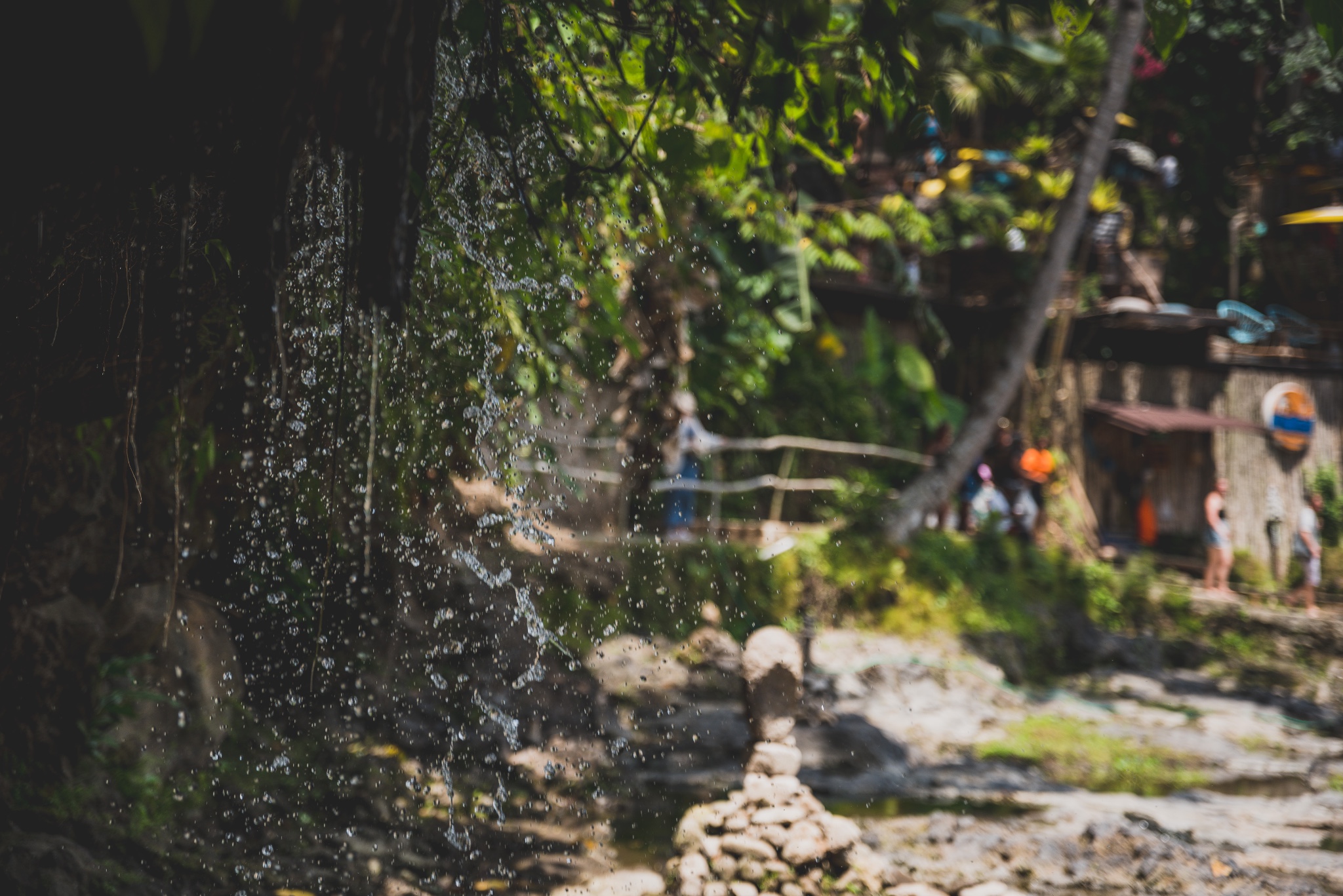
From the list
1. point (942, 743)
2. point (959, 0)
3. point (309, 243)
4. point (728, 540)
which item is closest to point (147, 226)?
point (309, 243)

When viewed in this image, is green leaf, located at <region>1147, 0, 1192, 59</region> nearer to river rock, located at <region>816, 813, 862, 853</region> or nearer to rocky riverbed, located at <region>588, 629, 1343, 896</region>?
river rock, located at <region>816, 813, 862, 853</region>

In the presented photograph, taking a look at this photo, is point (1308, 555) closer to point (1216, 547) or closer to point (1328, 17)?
point (1216, 547)

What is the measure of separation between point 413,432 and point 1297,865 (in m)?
6.78

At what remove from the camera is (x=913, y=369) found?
15.8 meters

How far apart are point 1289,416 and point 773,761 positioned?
52.5 feet

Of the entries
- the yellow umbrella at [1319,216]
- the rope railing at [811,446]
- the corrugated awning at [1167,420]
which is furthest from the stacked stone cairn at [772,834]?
the yellow umbrella at [1319,216]

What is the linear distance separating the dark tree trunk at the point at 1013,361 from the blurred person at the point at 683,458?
2.98m

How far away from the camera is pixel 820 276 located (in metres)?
17.1

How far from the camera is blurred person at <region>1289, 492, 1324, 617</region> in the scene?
15188 mm

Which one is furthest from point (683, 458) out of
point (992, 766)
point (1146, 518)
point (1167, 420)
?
point (1146, 518)

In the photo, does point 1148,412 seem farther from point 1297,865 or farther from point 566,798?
point 566,798

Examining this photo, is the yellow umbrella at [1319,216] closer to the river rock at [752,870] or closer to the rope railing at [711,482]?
the rope railing at [711,482]

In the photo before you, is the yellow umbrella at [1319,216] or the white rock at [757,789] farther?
the yellow umbrella at [1319,216]

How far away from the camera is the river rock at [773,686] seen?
232 inches
